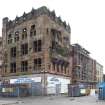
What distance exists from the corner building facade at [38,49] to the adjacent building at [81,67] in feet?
14.9

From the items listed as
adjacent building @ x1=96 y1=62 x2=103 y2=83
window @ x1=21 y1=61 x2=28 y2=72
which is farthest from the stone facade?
adjacent building @ x1=96 y1=62 x2=103 y2=83

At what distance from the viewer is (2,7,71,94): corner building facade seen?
53812 millimetres

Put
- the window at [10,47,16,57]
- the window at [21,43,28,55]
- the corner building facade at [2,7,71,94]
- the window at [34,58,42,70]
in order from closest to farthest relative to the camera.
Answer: the corner building facade at [2,7,71,94]
the window at [34,58,42,70]
the window at [21,43,28,55]
the window at [10,47,16,57]

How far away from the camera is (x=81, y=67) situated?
72.2 metres

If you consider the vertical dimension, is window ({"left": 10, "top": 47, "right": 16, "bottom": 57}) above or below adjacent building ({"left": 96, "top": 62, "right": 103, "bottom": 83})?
above

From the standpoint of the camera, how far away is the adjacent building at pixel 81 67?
2633 inches

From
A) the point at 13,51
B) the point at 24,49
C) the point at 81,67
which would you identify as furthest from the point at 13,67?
the point at 81,67

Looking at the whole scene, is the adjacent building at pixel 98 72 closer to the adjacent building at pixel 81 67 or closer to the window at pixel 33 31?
the adjacent building at pixel 81 67

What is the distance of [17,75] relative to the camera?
5809 cm

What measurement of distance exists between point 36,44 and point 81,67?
2077 centimetres

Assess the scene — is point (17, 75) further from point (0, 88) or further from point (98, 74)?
point (98, 74)

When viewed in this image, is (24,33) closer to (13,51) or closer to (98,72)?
(13,51)

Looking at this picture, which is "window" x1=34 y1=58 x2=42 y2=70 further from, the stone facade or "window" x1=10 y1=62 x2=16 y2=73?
"window" x1=10 y1=62 x2=16 y2=73

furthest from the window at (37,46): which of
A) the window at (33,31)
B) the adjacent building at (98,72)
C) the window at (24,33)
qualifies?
the adjacent building at (98,72)
